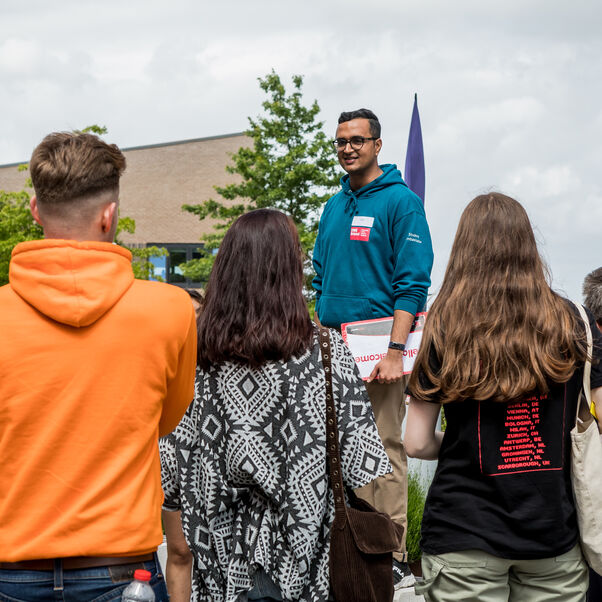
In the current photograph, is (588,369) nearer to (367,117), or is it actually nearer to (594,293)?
(594,293)

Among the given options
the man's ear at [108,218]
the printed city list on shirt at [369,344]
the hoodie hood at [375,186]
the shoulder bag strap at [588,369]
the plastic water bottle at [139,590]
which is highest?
the hoodie hood at [375,186]

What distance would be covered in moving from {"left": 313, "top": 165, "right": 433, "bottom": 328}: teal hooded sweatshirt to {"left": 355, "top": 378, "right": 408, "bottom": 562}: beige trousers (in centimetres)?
45

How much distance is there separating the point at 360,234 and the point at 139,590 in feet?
9.59

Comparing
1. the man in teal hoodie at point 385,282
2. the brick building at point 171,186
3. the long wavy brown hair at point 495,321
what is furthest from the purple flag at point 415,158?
the brick building at point 171,186

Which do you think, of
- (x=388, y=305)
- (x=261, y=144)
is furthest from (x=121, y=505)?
(x=261, y=144)

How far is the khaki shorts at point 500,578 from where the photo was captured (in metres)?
2.71

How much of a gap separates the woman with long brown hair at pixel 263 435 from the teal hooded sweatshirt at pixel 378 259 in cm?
171

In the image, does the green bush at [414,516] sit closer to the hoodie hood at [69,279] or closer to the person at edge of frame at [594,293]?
the person at edge of frame at [594,293]

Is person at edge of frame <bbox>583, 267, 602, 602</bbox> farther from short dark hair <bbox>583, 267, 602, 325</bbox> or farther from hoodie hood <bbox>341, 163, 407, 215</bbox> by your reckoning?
hoodie hood <bbox>341, 163, 407, 215</bbox>

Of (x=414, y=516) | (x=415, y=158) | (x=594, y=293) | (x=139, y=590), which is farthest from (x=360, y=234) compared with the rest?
(x=415, y=158)

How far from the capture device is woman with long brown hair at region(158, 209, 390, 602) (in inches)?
109

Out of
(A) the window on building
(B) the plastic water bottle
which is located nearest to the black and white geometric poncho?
(B) the plastic water bottle

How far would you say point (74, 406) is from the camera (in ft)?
6.83

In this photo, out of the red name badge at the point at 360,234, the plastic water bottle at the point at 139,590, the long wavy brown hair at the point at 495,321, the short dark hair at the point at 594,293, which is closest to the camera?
the plastic water bottle at the point at 139,590
